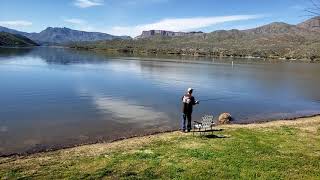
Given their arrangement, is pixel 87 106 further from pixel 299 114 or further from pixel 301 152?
pixel 301 152

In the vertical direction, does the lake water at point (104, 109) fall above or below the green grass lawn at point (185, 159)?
below

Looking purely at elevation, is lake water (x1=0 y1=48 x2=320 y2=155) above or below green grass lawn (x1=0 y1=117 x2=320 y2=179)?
below

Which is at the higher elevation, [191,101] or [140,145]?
[191,101]

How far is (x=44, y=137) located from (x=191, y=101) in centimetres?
993

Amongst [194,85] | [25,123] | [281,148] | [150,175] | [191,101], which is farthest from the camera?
[194,85]

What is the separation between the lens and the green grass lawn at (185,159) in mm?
16750

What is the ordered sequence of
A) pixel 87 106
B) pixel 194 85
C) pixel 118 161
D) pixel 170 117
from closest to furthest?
1. pixel 118 161
2. pixel 170 117
3. pixel 87 106
4. pixel 194 85

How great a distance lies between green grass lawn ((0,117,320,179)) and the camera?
1675 cm

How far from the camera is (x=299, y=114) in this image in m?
41.8

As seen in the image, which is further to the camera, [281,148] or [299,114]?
[299,114]

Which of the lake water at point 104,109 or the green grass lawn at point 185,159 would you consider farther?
the lake water at point 104,109

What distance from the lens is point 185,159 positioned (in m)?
19.2

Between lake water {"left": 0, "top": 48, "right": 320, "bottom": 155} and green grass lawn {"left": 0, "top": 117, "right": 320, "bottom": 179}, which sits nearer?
green grass lawn {"left": 0, "top": 117, "right": 320, "bottom": 179}

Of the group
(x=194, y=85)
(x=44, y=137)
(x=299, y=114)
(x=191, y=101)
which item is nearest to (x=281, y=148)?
(x=191, y=101)
